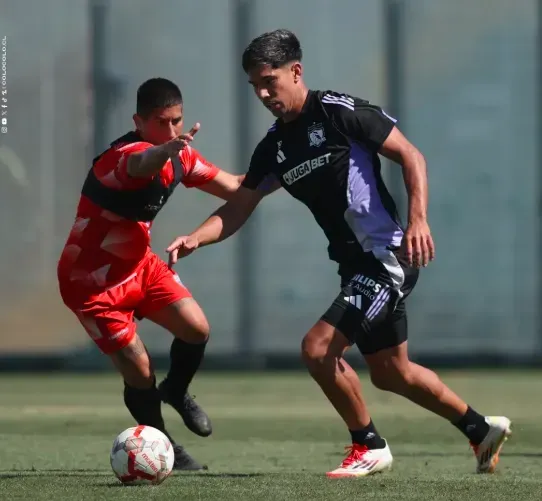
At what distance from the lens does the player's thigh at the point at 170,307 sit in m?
7.04

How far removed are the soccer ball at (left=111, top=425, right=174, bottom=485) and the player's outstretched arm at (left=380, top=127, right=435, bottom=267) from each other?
53.8 inches

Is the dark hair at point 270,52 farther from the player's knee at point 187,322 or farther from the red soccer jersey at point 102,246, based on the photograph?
the player's knee at point 187,322

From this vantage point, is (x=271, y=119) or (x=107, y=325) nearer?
(x=107, y=325)

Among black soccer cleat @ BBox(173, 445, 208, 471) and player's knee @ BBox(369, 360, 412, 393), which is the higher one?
player's knee @ BBox(369, 360, 412, 393)

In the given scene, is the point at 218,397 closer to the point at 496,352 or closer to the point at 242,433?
the point at 242,433

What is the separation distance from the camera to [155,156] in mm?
6238

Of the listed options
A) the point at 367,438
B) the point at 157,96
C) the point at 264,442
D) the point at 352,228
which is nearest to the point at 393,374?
the point at 367,438

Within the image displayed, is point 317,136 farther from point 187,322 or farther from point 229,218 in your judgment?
point 187,322

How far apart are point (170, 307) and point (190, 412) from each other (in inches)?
21.6

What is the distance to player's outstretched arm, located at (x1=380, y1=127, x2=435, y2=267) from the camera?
6.04 metres

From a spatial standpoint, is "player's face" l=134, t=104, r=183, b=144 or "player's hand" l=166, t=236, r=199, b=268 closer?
"player's hand" l=166, t=236, r=199, b=268

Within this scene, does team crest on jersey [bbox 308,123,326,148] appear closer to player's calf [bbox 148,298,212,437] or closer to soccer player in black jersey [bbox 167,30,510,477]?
soccer player in black jersey [bbox 167,30,510,477]

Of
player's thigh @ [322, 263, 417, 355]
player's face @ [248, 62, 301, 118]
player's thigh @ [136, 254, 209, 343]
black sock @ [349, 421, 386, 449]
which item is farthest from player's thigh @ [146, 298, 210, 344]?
player's face @ [248, 62, 301, 118]

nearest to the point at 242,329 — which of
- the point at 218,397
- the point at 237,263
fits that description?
the point at 237,263
